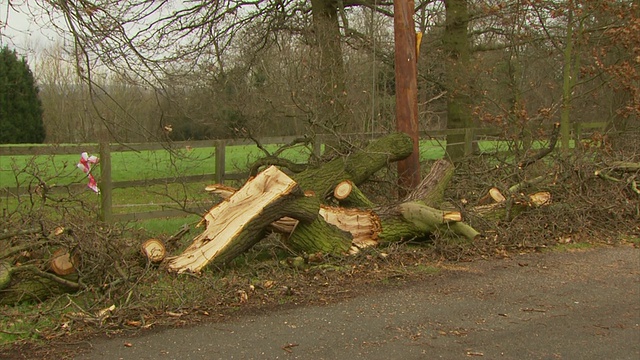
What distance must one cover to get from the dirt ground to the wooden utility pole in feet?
11.5

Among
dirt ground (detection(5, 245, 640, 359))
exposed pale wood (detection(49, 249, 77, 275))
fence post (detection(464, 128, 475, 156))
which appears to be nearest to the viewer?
dirt ground (detection(5, 245, 640, 359))

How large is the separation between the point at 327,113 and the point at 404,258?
5.07m

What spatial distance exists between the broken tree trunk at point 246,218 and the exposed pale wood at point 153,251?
0.13 meters

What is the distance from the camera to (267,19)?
57.0ft

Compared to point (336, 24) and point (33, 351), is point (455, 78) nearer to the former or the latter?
point (336, 24)

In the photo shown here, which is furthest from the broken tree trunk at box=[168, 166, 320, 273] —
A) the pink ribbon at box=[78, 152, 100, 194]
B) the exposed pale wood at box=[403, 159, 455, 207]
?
the pink ribbon at box=[78, 152, 100, 194]

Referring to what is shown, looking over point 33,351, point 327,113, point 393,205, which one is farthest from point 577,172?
point 33,351

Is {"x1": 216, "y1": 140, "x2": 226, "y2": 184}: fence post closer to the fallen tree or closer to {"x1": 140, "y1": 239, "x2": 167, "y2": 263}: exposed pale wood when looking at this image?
the fallen tree

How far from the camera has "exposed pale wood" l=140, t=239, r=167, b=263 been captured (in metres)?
6.40

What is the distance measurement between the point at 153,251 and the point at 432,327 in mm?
2877

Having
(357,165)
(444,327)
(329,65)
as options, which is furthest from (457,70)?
(444,327)

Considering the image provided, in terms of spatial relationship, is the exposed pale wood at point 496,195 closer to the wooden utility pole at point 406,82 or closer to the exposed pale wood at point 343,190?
the wooden utility pole at point 406,82

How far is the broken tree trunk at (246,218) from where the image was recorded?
6648 millimetres

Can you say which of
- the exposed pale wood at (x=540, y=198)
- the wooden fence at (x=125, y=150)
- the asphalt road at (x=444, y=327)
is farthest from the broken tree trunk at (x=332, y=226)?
the wooden fence at (x=125, y=150)
